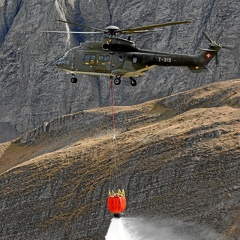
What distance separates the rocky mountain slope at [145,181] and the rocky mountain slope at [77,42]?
5703 cm

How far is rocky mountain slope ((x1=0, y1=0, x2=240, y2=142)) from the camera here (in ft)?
539

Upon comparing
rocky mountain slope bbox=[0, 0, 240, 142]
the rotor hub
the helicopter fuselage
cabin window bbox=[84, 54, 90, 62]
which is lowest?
the helicopter fuselage

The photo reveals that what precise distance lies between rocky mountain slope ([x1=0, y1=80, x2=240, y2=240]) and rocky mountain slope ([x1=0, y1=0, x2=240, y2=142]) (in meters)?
57.0

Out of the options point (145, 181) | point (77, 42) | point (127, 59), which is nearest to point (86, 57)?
point (127, 59)

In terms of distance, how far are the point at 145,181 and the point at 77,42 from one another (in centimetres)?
11262

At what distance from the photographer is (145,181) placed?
3327 inches

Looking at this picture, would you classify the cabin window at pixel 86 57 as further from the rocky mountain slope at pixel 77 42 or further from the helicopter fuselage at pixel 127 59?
the rocky mountain slope at pixel 77 42

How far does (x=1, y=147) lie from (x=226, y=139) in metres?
56.5

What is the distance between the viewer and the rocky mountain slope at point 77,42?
164 meters

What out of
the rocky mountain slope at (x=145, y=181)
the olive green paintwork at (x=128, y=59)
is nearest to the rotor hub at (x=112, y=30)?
the olive green paintwork at (x=128, y=59)

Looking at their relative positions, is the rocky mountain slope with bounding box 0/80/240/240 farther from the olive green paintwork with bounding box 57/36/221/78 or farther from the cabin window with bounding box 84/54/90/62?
the cabin window with bounding box 84/54/90/62

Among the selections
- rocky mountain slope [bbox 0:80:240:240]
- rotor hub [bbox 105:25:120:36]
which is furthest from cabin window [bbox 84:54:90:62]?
rocky mountain slope [bbox 0:80:240:240]

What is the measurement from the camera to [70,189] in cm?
9019

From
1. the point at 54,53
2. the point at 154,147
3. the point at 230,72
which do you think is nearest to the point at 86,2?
the point at 54,53
